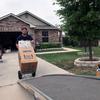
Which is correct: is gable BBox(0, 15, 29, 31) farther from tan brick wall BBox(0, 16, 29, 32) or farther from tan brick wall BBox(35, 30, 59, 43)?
tan brick wall BBox(35, 30, 59, 43)

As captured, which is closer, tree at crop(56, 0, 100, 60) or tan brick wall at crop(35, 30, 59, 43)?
tree at crop(56, 0, 100, 60)

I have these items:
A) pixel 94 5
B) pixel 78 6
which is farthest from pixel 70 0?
pixel 94 5

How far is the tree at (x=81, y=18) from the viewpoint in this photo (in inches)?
446

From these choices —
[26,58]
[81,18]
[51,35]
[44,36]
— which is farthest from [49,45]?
[26,58]

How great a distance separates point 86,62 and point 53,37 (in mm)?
16967

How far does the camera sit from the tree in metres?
11.3

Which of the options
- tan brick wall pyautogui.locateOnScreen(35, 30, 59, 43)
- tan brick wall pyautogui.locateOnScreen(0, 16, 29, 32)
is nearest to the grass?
tan brick wall pyautogui.locateOnScreen(0, 16, 29, 32)

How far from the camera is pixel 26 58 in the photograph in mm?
7914

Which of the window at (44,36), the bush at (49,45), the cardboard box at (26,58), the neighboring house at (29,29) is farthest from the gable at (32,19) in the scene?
the cardboard box at (26,58)

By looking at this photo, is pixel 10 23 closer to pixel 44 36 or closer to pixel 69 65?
pixel 44 36

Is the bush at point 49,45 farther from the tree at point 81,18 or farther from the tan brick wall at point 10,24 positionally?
the tree at point 81,18

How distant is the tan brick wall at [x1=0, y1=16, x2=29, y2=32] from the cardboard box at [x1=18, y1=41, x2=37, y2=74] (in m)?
16.6

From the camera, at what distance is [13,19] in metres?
24.7

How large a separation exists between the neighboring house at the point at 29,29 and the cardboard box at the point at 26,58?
54.5 ft
